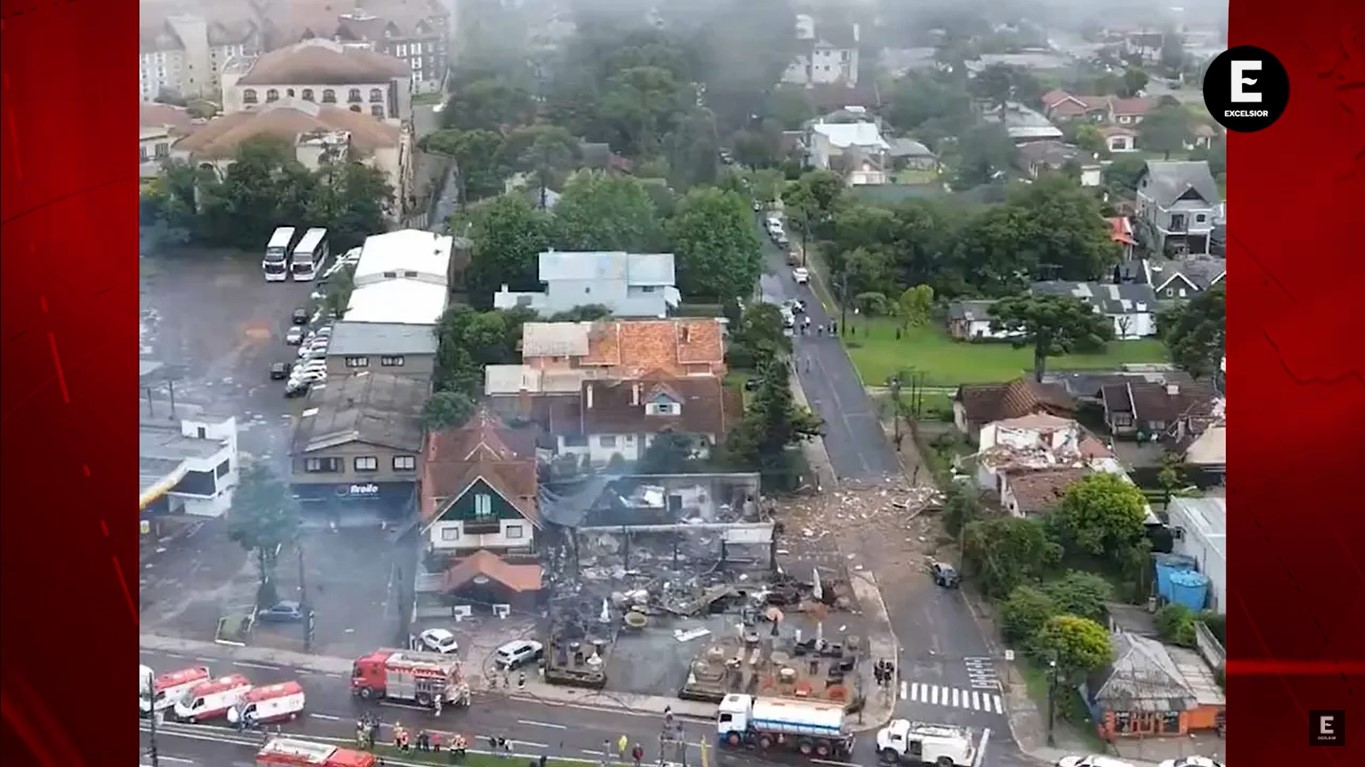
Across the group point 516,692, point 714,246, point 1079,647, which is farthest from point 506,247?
point 1079,647

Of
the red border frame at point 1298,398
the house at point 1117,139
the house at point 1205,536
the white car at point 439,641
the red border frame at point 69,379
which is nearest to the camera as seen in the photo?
the red border frame at point 69,379

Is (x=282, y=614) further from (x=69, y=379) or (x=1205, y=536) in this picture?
(x=1205, y=536)

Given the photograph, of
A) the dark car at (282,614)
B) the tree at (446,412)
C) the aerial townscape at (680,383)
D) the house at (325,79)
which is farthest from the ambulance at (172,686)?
the house at (325,79)

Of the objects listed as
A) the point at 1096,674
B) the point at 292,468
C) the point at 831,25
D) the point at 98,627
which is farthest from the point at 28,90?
the point at 1096,674

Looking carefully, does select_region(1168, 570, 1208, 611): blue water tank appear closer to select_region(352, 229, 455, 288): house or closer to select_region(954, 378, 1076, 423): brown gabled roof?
select_region(954, 378, 1076, 423): brown gabled roof

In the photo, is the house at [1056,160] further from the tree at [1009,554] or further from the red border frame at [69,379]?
the red border frame at [69,379]
